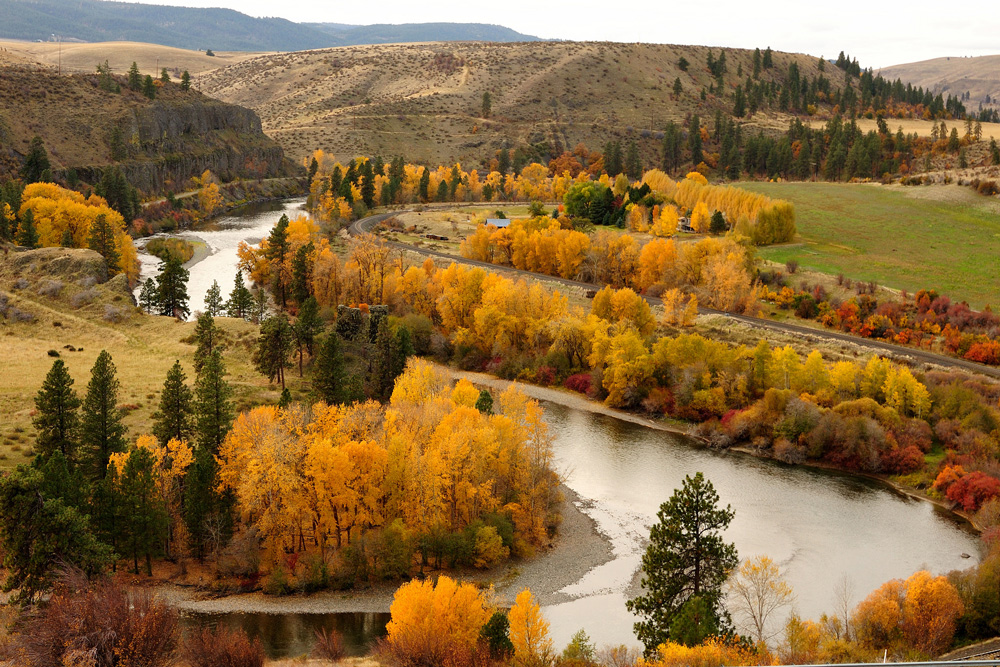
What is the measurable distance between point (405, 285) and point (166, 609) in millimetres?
59021

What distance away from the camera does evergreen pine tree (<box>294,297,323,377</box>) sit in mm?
74500

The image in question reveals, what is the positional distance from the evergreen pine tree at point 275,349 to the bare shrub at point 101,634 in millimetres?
33915

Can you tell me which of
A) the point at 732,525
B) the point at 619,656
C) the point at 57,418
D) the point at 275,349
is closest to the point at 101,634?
the point at 57,418

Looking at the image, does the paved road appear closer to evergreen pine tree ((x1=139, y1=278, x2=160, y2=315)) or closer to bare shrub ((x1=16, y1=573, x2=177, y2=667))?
evergreen pine tree ((x1=139, y1=278, x2=160, y2=315))

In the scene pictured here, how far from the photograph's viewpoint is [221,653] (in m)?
35.5

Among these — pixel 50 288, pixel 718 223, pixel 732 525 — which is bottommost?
pixel 732 525

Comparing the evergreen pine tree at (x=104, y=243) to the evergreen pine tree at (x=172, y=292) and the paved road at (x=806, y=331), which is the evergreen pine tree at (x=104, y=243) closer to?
the evergreen pine tree at (x=172, y=292)

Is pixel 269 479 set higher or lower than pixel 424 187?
lower

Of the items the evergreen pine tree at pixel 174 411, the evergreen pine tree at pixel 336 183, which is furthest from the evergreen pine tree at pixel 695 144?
the evergreen pine tree at pixel 174 411

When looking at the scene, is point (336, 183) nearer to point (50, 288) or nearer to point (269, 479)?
point (50, 288)

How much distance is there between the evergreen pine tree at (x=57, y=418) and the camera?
49.7 meters

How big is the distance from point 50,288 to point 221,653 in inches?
2453

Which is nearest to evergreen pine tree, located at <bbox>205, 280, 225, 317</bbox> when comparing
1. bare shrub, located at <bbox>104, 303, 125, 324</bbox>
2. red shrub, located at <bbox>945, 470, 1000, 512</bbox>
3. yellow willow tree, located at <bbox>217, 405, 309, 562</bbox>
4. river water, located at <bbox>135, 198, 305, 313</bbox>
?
river water, located at <bbox>135, 198, 305, 313</bbox>

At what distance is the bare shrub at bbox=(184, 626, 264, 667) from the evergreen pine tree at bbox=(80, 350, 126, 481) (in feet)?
55.0
